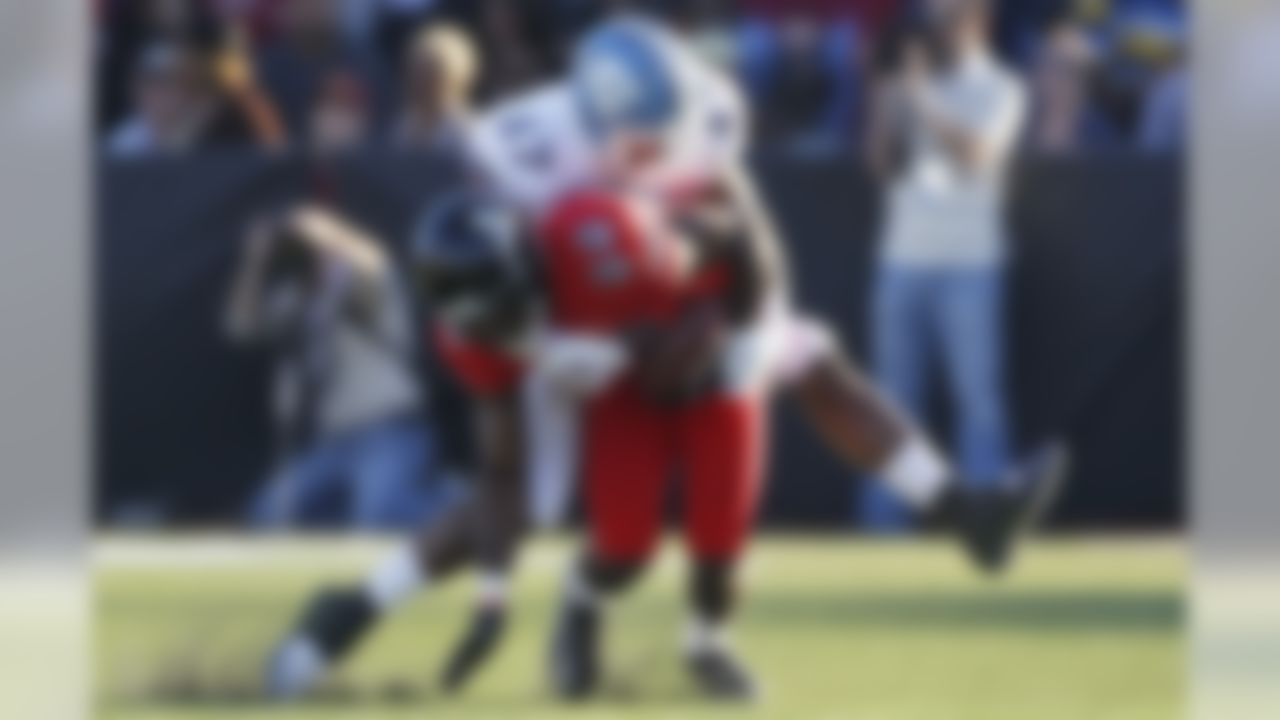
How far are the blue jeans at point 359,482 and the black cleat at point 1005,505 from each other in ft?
2.98

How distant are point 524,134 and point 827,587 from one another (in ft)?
3.04

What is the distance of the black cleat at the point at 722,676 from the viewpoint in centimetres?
754

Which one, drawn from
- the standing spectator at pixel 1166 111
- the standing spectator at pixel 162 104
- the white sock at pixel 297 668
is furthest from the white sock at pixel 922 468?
the standing spectator at pixel 162 104

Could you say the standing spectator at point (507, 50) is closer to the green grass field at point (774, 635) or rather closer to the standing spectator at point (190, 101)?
the standing spectator at point (190, 101)

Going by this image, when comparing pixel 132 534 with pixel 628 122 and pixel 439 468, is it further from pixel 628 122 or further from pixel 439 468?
pixel 628 122

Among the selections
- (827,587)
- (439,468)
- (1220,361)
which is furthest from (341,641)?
(1220,361)

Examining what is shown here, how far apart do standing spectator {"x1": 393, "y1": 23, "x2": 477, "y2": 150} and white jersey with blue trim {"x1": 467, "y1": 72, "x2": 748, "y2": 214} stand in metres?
0.05

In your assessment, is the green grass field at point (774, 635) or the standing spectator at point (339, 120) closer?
the green grass field at point (774, 635)

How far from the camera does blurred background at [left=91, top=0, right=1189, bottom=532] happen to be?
7484 mm

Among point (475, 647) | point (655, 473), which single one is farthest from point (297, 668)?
point (655, 473)

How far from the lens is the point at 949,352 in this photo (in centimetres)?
754

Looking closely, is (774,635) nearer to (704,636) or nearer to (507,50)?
(704,636)

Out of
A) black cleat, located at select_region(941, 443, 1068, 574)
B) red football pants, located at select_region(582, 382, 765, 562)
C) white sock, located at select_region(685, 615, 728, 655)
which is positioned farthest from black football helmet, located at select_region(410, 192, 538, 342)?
black cleat, located at select_region(941, 443, 1068, 574)

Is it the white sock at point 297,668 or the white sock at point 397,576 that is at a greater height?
the white sock at point 397,576
